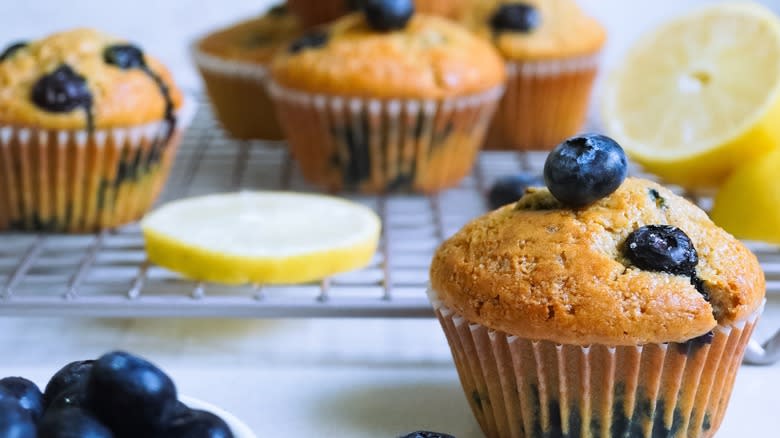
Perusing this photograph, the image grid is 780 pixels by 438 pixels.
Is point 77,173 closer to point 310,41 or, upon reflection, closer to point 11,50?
point 11,50

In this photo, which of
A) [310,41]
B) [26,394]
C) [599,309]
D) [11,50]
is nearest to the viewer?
[26,394]

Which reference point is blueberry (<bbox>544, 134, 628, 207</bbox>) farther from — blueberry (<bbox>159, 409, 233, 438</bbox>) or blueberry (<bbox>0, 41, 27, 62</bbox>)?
blueberry (<bbox>0, 41, 27, 62</bbox>)

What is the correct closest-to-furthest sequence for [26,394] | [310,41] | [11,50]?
1. [26,394]
2. [11,50]
3. [310,41]

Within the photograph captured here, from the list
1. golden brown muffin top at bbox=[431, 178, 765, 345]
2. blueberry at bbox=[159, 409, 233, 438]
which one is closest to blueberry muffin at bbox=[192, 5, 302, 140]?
golden brown muffin top at bbox=[431, 178, 765, 345]

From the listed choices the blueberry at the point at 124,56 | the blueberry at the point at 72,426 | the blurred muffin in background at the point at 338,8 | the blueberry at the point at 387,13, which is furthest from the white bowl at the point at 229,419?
the blurred muffin in background at the point at 338,8

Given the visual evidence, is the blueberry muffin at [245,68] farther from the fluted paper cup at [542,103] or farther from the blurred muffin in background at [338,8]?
the fluted paper cup at [542,103]

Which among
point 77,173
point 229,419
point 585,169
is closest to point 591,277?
point 585,169

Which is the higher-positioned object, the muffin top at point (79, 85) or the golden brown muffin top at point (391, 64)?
the muffin top at point (79, 85)
